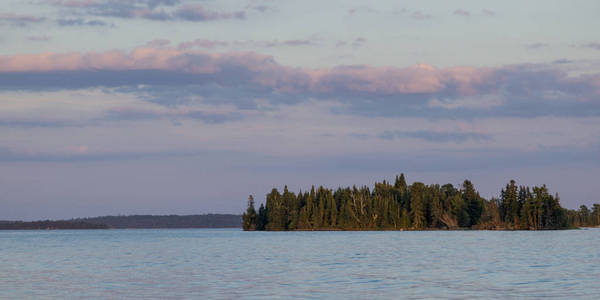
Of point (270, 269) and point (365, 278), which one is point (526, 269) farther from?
point (270, 269)

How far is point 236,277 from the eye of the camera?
56.0m

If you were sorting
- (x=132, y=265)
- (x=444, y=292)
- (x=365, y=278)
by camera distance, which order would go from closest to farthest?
(x=444, y=292)
(x=365, y=278)
(x=132, y=265)

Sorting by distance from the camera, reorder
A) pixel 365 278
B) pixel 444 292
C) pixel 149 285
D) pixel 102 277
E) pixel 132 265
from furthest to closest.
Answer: pixel 132 265 < pixel 102 277 < pixel 365 278 < pixel 149 285 < pixel 444 292

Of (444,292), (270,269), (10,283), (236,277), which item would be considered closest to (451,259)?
(270,269)

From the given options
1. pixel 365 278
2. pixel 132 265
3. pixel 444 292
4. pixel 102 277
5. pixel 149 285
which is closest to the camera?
pixel 444 292

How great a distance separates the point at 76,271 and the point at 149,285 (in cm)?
1703

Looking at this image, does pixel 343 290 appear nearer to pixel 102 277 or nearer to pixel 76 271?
pixel 102 277

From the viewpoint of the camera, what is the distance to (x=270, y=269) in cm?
6388

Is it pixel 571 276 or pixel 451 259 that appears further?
pixel 451 259

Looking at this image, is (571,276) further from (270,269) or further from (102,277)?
(102,277)

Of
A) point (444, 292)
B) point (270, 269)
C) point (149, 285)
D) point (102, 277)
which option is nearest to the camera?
point (444, 292)

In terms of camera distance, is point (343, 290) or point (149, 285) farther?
point (149, 285)

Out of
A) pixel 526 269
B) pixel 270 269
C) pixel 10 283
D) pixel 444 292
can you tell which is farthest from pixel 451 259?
pixel 10 283

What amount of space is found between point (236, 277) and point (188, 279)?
11.8ft
